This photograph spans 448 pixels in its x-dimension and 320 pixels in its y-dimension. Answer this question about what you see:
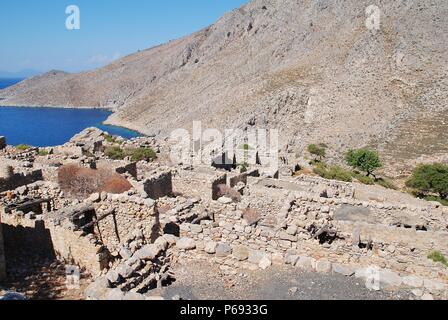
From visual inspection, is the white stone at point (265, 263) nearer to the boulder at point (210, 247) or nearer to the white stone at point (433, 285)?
the boulder at point (210, 247)

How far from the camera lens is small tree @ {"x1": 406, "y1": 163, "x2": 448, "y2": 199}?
104 ft

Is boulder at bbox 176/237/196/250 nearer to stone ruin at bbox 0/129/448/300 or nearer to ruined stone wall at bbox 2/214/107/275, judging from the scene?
stone ruin at bbox 0/129/448/300

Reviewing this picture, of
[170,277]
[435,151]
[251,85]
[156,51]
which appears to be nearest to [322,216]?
[170,277]

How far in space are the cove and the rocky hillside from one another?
845 centimetres

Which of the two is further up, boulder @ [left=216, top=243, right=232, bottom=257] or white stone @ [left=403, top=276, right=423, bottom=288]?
boulder @ [left=216, top=243, right=232, bottom=257]

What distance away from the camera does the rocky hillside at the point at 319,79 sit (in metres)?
59.3

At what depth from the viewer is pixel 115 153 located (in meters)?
28.1

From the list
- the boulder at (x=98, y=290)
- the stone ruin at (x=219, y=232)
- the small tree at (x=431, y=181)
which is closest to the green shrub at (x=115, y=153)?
the stone ruin at (x=219, y=232)

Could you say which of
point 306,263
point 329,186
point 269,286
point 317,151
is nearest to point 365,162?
point 317,151

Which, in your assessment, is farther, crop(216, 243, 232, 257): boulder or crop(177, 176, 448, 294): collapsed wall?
crop(216, 243, 232, 257): boulder

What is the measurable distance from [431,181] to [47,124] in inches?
4245

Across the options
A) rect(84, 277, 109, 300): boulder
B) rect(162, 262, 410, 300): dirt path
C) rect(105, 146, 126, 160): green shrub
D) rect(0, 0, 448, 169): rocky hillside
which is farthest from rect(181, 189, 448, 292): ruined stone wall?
rect(0, 0, 448, 169): rocky hillside

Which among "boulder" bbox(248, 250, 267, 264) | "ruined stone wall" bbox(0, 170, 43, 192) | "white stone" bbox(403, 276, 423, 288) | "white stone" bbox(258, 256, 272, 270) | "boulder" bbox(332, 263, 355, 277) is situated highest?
"ruined stone wall" bbox(0, 170, 43, 192)
